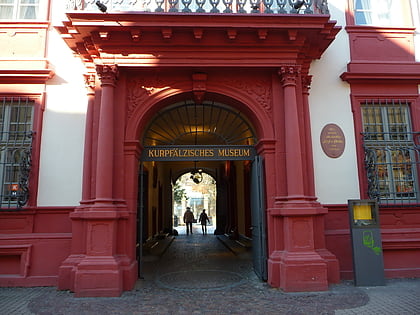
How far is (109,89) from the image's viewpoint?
704 centimetres

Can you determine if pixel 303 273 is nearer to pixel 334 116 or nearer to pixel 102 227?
pixel 334 116

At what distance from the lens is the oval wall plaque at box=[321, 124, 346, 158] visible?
780 centimetres

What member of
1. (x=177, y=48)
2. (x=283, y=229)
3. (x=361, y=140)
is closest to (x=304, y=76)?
(x=361, y=140)

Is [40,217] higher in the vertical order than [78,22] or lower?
lower

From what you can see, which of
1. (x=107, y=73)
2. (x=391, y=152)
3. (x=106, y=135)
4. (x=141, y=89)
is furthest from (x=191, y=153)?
(x=391, y=152)

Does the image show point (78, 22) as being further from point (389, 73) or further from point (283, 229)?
point (389, 73)

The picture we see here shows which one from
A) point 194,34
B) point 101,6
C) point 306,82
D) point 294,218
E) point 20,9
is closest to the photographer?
point 101,6

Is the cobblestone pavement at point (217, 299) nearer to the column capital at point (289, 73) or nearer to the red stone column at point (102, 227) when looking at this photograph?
the red stone column at point (102, 227)

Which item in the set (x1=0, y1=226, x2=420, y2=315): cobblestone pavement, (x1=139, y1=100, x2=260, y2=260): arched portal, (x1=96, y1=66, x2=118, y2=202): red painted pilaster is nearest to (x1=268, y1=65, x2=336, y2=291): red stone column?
(x1=0, y1=226, x2=420, y2=315): cobblestone pavement

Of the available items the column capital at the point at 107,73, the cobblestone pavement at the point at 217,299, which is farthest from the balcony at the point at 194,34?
the cobblestone pavement at the point at 217,299

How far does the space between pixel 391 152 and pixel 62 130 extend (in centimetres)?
755

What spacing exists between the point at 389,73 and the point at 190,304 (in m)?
6.73

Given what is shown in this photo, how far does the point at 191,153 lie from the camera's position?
768cm

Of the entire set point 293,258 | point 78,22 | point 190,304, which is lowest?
point 190,304
